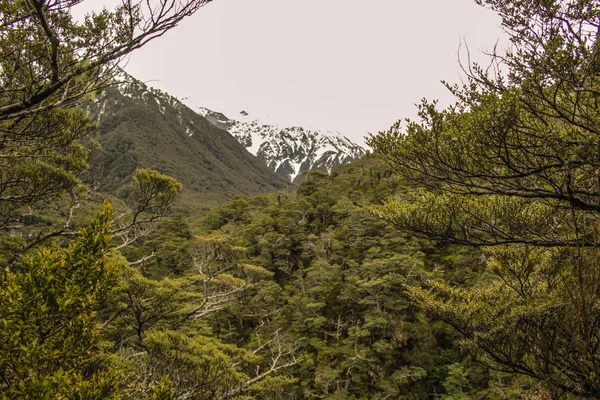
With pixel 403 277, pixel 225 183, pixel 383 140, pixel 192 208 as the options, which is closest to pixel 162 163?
pixel 225 183

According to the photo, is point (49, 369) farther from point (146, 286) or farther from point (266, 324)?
point (266, 324)

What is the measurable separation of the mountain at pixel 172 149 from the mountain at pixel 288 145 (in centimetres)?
3127

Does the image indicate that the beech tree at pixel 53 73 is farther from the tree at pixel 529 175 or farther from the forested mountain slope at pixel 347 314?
the forested mountain slope at pixel 347 314

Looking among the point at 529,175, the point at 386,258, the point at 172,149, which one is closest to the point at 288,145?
the point at 172,149

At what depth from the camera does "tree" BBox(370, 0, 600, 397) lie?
354 centimetres

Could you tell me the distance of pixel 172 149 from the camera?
91.6 meters

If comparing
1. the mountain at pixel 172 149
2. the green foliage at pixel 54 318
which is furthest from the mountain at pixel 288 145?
the green foliage at pixel 54 318

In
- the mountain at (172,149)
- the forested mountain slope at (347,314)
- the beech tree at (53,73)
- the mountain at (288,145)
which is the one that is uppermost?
the mountain at (288,145)

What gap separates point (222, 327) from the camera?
735 inches

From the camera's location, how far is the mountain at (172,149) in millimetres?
75188

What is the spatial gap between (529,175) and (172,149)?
96.9 meters

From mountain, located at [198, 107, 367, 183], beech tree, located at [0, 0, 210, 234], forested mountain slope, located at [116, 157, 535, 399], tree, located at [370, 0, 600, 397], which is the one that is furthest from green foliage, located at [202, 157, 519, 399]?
mountain, located at [198, 107, 367, 183]

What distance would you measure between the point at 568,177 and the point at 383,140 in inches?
99.8

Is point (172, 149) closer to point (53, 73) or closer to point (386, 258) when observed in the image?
point (386, 258)
